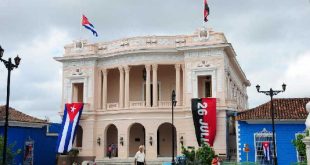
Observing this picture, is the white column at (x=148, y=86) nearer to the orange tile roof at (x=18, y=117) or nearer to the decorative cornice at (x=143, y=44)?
the decorative cornice at (x=143, y=44)

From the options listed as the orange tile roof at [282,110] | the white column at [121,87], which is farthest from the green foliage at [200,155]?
the white column at [121,87]

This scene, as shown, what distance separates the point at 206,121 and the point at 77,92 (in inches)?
517

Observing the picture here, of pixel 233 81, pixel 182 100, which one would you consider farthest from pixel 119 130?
pixel 233 81

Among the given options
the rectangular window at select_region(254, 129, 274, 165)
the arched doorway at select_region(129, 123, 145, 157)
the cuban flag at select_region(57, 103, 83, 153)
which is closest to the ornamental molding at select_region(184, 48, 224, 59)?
the rectangular window at select_region(254, 129, 274, 165)

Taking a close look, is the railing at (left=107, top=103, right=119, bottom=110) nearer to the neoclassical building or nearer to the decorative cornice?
the neoclassical building

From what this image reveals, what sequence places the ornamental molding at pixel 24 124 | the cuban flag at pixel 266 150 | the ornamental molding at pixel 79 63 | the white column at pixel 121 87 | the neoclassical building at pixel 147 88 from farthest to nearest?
the ornamental molding at pixel 79 63 → the white column at pixel 121 87 → the neoclassical building at pixel 147 88 → the ornamental molding at pixel 24 124 → the cuban flag at pixel 266 150

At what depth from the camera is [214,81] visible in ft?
111

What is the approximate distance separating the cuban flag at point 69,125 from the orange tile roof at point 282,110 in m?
13.0

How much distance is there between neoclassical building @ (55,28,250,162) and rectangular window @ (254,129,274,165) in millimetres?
2590

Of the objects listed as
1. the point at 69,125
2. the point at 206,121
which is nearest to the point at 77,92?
the point at 69,125

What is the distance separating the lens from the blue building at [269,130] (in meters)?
30.4

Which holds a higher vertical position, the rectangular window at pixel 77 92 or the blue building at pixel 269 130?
the rectangular window at pixel 77 92

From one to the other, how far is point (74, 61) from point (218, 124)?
13.7m

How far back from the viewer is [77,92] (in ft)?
132
